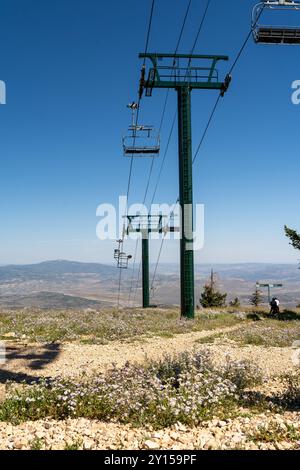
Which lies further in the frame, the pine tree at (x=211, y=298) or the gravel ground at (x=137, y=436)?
the pine tree at (x=211, y=298)

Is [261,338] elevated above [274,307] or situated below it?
above

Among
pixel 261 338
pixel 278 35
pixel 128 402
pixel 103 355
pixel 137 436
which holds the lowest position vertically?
pixel 261 338

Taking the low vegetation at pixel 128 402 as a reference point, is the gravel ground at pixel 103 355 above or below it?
below

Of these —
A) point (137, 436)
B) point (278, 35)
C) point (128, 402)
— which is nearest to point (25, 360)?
point (128, 402)

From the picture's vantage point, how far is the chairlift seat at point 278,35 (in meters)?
8.57

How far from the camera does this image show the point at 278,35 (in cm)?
867

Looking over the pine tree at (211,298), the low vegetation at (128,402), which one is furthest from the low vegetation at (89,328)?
the pine tree at (211,298)

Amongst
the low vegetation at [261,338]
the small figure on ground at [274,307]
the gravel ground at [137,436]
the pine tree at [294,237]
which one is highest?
the pine tree at [294,237]

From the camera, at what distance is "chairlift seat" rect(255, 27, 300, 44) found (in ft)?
28.1

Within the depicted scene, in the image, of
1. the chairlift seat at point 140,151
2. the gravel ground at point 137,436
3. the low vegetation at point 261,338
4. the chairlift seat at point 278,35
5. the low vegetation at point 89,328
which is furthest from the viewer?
the chairlift seat at point 140,151

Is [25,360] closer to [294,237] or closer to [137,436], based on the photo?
[137,436]

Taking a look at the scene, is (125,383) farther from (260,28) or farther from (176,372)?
(260,28)

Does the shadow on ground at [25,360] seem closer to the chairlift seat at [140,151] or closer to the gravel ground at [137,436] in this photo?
the gravel ground at [137,436]

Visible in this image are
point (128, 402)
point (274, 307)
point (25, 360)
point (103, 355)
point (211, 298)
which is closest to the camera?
point (128, 402)
